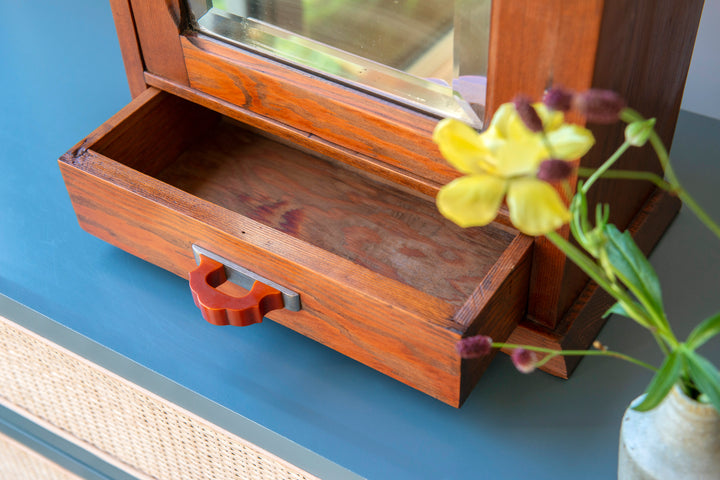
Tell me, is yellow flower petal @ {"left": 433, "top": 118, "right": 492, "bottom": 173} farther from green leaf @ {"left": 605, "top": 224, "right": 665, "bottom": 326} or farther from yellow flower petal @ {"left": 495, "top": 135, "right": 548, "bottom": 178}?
green leaf @ {"left": 605, "top": 224, "right": 665, "bottom": 326}

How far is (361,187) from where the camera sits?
35.3 inches

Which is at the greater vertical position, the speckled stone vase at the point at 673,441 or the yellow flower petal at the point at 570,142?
the yellow flower petal at the point at 570,142

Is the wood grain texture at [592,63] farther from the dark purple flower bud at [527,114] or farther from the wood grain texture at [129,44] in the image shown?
the wood grain texture at [129,44]

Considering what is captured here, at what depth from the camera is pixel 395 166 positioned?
75cm

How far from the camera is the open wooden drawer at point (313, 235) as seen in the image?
27.0 inches

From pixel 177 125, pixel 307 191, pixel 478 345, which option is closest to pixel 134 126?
pixel 177 125

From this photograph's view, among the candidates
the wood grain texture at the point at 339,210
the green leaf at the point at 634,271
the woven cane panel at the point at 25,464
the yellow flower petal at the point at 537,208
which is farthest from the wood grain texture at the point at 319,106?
the woven cane panel at the point at 25,464

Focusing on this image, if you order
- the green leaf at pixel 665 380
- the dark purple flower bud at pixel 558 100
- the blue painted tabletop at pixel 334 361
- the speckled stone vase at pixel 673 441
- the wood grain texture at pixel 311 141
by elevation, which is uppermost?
the dark purple flower bud at pixel 558 100

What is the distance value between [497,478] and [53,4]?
867mm

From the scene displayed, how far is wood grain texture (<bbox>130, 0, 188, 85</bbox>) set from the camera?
805 mm

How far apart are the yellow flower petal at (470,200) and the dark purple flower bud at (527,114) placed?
0.13ft

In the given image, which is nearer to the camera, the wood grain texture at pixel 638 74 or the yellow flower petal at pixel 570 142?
the yellow flower petal at pixel 570 142

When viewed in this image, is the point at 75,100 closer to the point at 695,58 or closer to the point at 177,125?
the point at 177,125

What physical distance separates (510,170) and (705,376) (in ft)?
0.56
